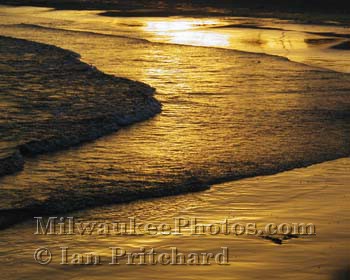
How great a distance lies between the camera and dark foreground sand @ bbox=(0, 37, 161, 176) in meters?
10.6

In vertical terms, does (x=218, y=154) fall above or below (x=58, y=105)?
below

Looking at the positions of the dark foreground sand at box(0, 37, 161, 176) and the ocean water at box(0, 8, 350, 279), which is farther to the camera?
the dark foreground sand at box(0, 37, 161, 176)

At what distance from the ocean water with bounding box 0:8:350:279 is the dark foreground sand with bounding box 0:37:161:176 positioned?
30 centimetres

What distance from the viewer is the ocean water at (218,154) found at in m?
6.94

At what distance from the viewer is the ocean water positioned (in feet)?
22.8

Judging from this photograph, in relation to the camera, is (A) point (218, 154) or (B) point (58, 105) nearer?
(A) point (218, 154)

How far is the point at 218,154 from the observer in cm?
1028

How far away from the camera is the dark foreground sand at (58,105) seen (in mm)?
10594

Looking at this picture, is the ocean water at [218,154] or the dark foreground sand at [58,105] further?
the dark foreground sand at [58,105]

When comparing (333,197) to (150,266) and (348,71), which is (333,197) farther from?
(348,71)

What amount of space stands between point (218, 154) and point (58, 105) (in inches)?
148

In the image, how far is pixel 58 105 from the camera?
43.1 ft

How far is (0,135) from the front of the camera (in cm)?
1083

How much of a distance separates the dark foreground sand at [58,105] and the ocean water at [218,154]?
11.9 inches
